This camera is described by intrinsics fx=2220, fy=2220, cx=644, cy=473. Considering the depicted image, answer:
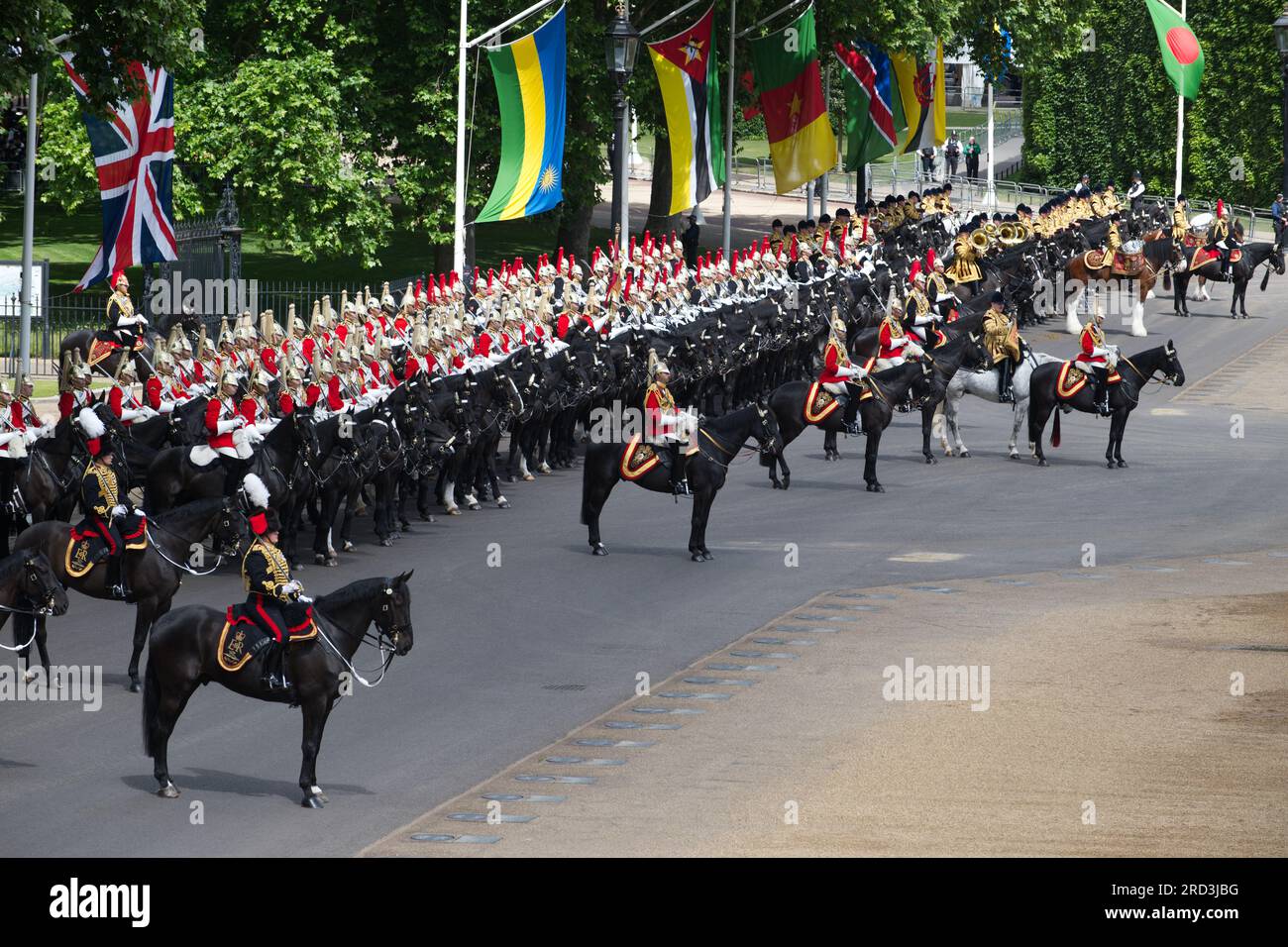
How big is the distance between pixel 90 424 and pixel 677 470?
6976 mm

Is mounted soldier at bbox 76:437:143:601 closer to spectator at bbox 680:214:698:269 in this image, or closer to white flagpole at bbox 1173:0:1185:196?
spectator at bbox 680:214:698:269

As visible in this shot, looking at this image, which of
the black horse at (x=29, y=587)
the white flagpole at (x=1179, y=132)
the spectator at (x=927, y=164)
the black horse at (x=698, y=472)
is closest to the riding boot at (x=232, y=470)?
the black horse at (x=698, y=472)

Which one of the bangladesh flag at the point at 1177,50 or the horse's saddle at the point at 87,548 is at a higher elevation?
the bangladesh flag at the point at 1177,50

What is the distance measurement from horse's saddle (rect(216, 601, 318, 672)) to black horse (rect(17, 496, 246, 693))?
360 centimetres

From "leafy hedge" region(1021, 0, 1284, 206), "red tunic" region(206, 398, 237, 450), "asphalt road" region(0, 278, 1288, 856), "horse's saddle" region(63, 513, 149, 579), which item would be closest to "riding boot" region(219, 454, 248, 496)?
"red tunic" region(206, 398, 237, 450)

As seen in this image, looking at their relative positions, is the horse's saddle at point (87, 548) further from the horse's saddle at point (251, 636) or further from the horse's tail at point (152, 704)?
the horse's saddle at point (251, 636)

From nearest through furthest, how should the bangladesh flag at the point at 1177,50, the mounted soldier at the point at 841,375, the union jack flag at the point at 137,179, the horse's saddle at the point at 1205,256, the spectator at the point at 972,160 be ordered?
the mounted soldier at the point at 841,375, the union jack flag at the point at 137,179, the horse's saddle at the point at 1205,256, the bangladesh flag at the point at 1177,50, the spectator at the point at 972,160

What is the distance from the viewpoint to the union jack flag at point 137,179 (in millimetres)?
36406

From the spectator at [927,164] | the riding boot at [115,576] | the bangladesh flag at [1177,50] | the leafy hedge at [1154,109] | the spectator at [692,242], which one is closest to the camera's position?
the riding boot at [115,576]

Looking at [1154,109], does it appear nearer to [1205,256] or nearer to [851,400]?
[1205,256]

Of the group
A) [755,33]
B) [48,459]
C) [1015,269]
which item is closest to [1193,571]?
[48,459]

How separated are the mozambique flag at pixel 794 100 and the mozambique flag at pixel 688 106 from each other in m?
3.29

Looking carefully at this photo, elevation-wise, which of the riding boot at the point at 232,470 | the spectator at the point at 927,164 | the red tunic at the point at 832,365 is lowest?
the riding boot at the point at 232,470

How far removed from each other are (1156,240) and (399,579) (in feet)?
129
